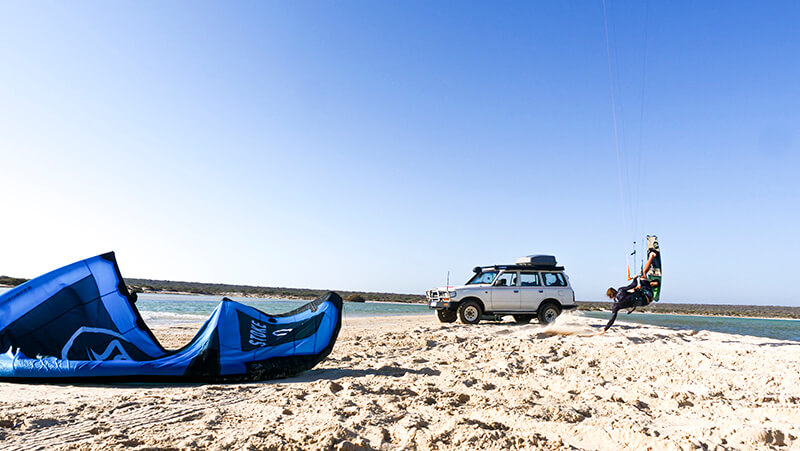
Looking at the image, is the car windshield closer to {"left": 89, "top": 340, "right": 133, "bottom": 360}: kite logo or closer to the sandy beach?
the sandy beach

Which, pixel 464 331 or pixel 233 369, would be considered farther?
pixel 464 331

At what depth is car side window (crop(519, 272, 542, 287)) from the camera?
1505 cm

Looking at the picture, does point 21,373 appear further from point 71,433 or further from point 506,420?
point 506,420

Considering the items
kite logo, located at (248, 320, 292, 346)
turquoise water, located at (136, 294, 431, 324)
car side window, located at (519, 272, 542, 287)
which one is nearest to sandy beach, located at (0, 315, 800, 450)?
kite logo, located at (248, 320, 292, 346)

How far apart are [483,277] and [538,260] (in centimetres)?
196

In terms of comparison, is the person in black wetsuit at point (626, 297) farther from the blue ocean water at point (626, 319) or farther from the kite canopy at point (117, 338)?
the kite canopy at point (117, 338)

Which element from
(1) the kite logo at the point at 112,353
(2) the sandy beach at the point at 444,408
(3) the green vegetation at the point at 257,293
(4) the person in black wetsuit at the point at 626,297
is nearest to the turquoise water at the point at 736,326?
(4) the person in black wetsuit at the point at 626,297

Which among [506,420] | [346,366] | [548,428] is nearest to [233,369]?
[346,366]

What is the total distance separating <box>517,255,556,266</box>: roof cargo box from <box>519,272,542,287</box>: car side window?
0.40m

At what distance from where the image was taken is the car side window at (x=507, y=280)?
1495 cm

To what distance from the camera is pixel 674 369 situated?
633cm

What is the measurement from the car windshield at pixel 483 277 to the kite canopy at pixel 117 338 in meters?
9.57

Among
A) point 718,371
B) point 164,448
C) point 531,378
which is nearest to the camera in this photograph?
point 164,448

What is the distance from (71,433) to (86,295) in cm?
313
